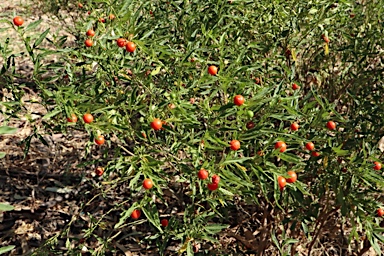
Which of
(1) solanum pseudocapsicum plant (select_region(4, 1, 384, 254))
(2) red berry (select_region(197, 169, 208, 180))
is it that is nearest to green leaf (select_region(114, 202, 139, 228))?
(1) solanum pseudocapsicum plant (select_region(4, 1, 384, 254))

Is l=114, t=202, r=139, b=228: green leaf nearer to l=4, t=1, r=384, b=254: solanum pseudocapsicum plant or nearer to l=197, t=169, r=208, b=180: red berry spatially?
l=4, t=1, r=384, b=254: solanum pseudocapsicum plant

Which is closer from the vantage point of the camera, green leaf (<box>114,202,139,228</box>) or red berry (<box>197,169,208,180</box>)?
red berry (<box>197,169,208,180</box>)

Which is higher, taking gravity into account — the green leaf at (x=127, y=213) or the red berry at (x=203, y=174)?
the red berry at (x=203, y=174)

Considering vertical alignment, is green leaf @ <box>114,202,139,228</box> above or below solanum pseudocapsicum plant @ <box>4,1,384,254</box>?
below

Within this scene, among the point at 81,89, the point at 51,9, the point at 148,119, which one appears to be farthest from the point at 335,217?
the point at 51,9

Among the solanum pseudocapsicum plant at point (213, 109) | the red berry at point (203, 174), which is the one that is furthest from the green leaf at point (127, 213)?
the red berry at point (203, 174)

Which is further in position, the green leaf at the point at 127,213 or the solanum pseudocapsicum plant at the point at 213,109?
the green leaf at the point at 127,213

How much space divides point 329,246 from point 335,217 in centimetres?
26

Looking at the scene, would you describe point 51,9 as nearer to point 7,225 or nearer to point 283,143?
point 7,225

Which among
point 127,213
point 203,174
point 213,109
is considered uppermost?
point 213,109

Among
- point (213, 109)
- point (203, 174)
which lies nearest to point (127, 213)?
point (203, 174)

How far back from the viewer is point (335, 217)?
11.1 feet

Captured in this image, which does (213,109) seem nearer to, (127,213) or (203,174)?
(203,174)

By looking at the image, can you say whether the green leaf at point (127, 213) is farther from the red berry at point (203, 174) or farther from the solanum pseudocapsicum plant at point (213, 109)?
the red berry at point (203, 174)
